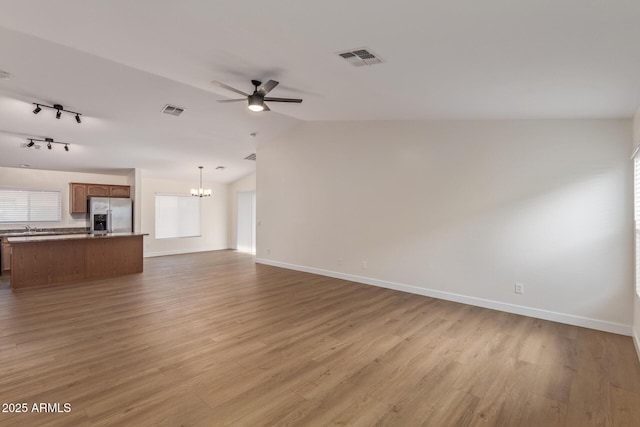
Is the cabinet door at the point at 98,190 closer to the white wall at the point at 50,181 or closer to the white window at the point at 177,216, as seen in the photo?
the white wall at the point at 50,181

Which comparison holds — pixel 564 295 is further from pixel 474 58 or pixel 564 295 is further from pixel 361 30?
pixel 361 30

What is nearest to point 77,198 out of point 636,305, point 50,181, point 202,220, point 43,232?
point 50,181

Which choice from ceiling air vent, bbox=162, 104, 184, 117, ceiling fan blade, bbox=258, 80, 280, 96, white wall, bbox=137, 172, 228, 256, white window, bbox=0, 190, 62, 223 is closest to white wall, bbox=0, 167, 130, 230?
white window, bbox=0, 190, 62, 223

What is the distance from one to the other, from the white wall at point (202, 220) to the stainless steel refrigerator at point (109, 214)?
41 cm

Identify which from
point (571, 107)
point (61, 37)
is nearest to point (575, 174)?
point (571, 107)

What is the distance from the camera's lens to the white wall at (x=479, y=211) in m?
3.63

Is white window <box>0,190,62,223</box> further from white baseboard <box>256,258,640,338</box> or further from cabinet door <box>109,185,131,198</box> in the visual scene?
white baseboard <box>256,258,640,338</box>

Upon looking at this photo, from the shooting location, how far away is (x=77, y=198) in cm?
802

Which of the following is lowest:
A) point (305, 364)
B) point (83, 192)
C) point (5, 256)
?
point (305, 364)

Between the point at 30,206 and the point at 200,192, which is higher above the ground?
the point at 200,192

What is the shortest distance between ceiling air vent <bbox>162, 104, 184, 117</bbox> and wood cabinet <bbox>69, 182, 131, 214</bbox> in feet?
14.5

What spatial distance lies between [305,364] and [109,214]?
7787 mm

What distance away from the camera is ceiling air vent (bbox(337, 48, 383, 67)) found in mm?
2595

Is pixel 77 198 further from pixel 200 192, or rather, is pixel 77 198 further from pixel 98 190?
pixel 200 192
